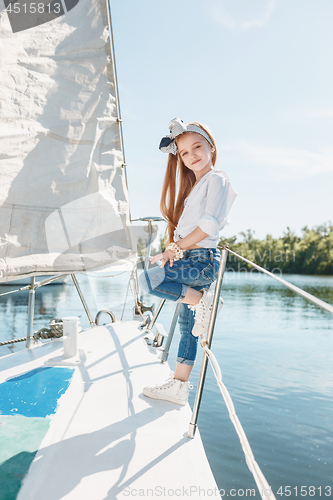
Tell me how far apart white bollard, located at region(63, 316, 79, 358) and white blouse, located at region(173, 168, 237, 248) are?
1.02 m

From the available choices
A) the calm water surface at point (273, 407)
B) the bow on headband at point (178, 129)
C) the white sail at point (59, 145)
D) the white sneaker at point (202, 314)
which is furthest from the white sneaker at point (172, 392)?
the calm water surface at point (273, 407)

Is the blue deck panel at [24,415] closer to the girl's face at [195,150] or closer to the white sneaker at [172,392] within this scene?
the white sneaker at [172,392]

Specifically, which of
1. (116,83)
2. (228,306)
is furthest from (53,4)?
(228,306)

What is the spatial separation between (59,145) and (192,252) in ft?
4.43

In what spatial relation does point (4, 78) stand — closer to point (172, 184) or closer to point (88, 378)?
point (172, 184)

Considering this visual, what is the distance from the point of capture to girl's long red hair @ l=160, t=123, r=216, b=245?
1.99 meters

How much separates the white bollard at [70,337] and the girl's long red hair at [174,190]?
894 mm

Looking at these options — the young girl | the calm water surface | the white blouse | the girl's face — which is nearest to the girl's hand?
the young girl

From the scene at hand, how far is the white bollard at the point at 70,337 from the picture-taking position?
7.55 feet

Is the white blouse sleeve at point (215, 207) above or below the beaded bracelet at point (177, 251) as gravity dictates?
above

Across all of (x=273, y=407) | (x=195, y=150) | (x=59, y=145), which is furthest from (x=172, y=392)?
(x=273, y=407)

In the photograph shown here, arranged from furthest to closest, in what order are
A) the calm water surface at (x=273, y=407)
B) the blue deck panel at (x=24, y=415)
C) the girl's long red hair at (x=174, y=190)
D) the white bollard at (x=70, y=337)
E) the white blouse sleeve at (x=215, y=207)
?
1. the calm water surface at (x=273, y=407)
2. the white bollard at (x=70, y=337)
3. the girl's long red hair at (x=174, y=190)
4. the white blouse sleeve at (x=215, y=207)
5. the blue deck panel at (x=24, y=415)

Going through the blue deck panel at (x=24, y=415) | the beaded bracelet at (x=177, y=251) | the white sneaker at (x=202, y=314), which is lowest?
the blue deck panel at (x=24, y=415)

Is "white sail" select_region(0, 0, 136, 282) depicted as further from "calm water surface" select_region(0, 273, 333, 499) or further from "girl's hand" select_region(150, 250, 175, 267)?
"calm water surface" select_region(0, 273, 333, 499)
